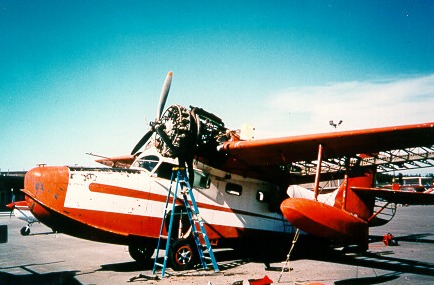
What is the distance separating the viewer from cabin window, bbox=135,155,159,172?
8.91m

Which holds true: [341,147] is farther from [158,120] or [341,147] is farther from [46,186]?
[46,186]

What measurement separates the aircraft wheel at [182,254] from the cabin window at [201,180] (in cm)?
174

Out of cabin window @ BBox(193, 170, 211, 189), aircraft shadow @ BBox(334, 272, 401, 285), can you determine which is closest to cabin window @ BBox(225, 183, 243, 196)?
cabin window @ BBox(193, 170, 211, 189)

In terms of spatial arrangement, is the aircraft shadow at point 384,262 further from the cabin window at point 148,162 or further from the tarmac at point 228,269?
the cabin window at point 148,162

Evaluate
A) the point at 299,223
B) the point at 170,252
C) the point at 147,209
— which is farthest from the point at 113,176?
the point at 299,223

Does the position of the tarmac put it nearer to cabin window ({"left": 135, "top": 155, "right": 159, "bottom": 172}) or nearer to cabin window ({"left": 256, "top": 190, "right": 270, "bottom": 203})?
cabin window ({"left": 256, "top": 190, "right": 270, "bottom": 203})

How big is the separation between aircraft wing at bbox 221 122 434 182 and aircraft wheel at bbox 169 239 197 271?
9.59 ft

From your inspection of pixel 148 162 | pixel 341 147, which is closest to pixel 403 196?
pixel 341 147

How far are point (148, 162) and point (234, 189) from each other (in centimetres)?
307

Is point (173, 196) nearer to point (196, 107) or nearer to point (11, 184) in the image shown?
point (196, 107)

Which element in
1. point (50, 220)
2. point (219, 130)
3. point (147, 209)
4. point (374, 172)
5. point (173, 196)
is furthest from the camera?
point (374, 172)

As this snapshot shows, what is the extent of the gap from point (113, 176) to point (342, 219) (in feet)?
19.8

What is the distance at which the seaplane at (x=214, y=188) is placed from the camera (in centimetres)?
726

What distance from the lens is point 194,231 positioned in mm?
8266
